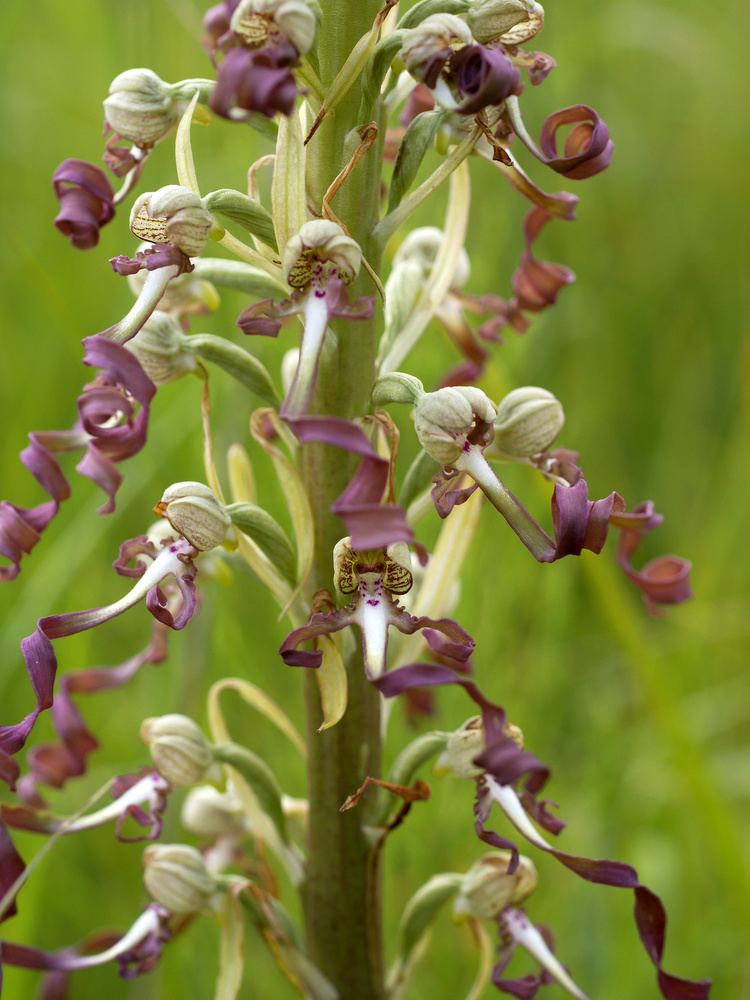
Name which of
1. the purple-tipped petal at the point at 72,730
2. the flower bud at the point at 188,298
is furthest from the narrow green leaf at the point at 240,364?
the purple-tipped petal at the point at 72,730

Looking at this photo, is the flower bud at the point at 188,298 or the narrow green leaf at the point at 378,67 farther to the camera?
the flower bud at the point at 188,298

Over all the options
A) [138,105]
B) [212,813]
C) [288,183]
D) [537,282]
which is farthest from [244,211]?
[212,813]

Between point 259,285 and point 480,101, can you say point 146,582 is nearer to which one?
point 259,285

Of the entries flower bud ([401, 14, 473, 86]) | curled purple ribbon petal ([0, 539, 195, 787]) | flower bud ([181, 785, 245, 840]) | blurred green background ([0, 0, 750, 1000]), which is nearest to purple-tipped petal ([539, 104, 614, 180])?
flower bud ([401, 14, 473, 86])

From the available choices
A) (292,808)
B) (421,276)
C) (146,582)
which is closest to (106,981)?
(292,808)

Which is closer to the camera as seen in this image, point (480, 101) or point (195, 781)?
point (480, 101)

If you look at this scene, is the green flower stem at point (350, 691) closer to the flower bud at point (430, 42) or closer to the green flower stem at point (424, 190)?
the green flower stem at point (424, 190)

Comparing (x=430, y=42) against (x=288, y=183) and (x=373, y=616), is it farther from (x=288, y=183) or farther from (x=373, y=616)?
(x=373, y=616)
